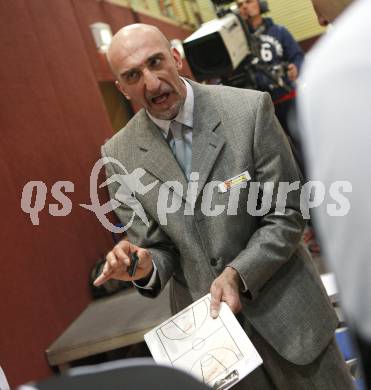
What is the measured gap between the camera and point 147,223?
1.66 metres

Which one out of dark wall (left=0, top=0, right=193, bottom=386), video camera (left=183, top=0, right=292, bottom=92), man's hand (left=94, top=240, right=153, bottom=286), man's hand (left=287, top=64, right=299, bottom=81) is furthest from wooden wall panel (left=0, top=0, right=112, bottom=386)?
man's hand (left=287, top=64, right=299, bottom=81)

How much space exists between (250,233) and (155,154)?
1.20ft

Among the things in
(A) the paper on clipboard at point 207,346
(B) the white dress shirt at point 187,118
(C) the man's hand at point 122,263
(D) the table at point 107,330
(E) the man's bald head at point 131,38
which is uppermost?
(E) the man's bald head at point 131,38

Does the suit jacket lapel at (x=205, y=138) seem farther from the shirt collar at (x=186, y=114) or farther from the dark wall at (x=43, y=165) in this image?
the dark wall at (x=43, y=165)

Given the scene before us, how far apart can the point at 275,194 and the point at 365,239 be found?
3.59 ft

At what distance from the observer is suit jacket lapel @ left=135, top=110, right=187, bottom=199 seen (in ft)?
5.22

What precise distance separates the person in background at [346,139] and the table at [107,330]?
7.32 feet

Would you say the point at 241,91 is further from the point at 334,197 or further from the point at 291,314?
the point at 334,197

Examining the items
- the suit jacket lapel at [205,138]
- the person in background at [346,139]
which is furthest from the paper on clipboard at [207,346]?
the person in background at [346,139]

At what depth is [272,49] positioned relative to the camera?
3.84 metres

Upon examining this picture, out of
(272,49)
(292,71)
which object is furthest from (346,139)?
(272,49)

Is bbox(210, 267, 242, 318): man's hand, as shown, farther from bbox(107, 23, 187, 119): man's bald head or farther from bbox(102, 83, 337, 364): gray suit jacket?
bbox(107, 23, 187, 119): man's bald head

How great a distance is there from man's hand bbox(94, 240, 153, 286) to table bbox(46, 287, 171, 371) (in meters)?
1.16

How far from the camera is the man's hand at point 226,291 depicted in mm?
1396
